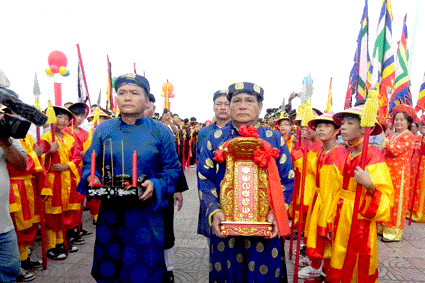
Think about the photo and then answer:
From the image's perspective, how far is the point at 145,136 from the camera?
2613 mm

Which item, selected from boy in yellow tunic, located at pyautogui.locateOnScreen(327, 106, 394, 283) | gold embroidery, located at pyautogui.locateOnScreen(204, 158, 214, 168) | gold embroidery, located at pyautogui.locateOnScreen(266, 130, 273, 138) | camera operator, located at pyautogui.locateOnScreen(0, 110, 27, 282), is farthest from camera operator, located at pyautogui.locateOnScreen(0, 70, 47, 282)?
boy in yellow tunic, located at pyautogui.locateOnScreen(327, 106, 394, 283)

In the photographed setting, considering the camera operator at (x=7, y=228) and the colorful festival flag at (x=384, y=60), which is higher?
the colorful festival flag at (x=384, y=60)

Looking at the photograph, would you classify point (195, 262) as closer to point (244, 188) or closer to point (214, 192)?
point (214, 192)

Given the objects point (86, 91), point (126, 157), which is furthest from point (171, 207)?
point (86, 91)

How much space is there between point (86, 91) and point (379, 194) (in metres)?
5.59

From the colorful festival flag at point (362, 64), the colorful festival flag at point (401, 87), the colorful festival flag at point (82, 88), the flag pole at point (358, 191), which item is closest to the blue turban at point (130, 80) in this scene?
the flag pole at point (358, 191)

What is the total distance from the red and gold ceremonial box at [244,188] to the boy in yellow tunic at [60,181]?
111 inches

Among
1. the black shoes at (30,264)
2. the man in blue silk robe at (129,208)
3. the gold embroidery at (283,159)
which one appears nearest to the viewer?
the gold embroidery at (283,159)

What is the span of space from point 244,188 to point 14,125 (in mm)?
1501

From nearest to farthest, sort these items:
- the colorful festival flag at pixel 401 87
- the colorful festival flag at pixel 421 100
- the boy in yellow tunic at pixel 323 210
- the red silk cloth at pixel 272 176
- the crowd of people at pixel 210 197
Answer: the red silk cloth at pixel 272 176, the crowd of people at pixel 210 197, the boy in yellow tunic at pixel 323 210, the colorful festival flag at pixel 401 87, the colorful festival flag at pixel 421 100

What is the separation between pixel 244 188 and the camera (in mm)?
2072

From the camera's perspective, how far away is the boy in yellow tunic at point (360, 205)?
2.56 meters

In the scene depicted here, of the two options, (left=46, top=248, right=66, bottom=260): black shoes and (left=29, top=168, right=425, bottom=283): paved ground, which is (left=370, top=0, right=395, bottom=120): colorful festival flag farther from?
(left=46, top=248, right=66, bottom=260): black shoes

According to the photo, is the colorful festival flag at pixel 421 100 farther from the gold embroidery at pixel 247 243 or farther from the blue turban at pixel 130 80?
the blue turban at pixel 130 80
